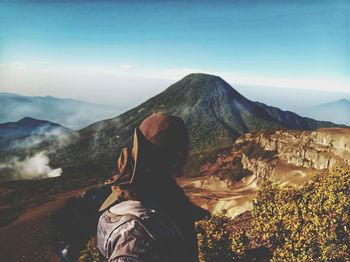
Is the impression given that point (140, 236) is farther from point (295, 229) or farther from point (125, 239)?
point (295, 229)

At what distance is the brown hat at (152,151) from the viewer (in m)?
3.13

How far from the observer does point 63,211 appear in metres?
104

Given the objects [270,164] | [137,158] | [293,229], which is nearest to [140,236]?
[137,158]

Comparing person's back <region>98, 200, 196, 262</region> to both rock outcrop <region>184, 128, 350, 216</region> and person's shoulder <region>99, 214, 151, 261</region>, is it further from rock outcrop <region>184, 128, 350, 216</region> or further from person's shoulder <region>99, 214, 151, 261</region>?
rock outcrop <region>184, 128, 350, 216</region>

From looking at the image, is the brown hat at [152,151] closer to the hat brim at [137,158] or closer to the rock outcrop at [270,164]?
the hat brim at [137,158]

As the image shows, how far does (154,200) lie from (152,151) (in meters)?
0.40

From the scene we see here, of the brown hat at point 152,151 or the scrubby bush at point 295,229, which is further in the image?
the scrubby bush at point 295,229

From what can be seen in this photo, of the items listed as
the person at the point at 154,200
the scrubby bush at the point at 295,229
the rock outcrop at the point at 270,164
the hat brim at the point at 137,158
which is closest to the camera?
the person at the point at 154,200

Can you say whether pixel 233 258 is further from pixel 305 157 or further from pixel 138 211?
pixel 305 157

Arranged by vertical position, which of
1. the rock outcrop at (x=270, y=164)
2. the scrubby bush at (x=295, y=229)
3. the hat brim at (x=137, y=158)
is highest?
the hat brim at (x=137, y=158)

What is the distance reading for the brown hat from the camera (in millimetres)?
3129

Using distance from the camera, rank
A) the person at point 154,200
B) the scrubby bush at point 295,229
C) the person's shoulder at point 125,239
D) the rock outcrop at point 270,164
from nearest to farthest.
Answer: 1. the person's shoulder at point 125,239
2. the person at point 154,200
3. the scrubby bush at point 295,229
4. the rock outcrop at point 270,164

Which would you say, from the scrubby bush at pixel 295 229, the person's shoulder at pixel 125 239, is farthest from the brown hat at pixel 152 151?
the scrubby bush at pixel 295 229

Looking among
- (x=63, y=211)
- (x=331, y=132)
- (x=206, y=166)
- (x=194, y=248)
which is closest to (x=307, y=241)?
(x=194, y=248)
